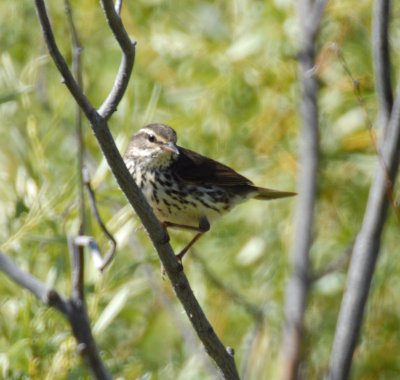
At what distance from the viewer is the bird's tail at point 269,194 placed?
459cm

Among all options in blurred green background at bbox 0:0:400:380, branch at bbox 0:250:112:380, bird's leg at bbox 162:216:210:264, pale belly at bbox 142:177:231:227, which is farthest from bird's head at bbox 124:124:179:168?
branch at bbox 0:250:112:380

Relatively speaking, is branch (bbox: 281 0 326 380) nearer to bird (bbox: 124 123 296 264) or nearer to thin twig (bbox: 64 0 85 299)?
bird (bbox: 124 123 296 264)

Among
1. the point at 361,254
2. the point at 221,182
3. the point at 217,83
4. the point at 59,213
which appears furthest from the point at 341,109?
the point at 59,213

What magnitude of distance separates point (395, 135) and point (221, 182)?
111 centimetres

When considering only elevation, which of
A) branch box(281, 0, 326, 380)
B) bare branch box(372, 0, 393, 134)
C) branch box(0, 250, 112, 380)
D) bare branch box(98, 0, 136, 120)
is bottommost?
branch box(281, 0, 326, 380)

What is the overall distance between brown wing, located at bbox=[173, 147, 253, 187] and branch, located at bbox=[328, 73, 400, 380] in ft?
3.01

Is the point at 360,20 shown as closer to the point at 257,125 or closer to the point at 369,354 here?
the point at 257,125

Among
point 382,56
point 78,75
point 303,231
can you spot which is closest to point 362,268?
point 303,231

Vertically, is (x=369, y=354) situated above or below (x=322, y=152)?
below

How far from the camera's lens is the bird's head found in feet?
13.0

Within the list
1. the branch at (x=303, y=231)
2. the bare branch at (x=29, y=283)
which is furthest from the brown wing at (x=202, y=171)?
the bare branch at (x=29, y=283)

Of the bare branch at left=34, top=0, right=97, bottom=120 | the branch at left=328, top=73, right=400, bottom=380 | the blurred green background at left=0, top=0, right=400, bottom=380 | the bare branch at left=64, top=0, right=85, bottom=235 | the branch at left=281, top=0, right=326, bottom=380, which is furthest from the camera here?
the blurred green background at left=0, top=0, right=400, bottom=380

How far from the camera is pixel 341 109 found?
201 inches

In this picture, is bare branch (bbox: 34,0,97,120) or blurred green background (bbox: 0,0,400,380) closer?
bare branch (bbox: 34,0,97,120)
